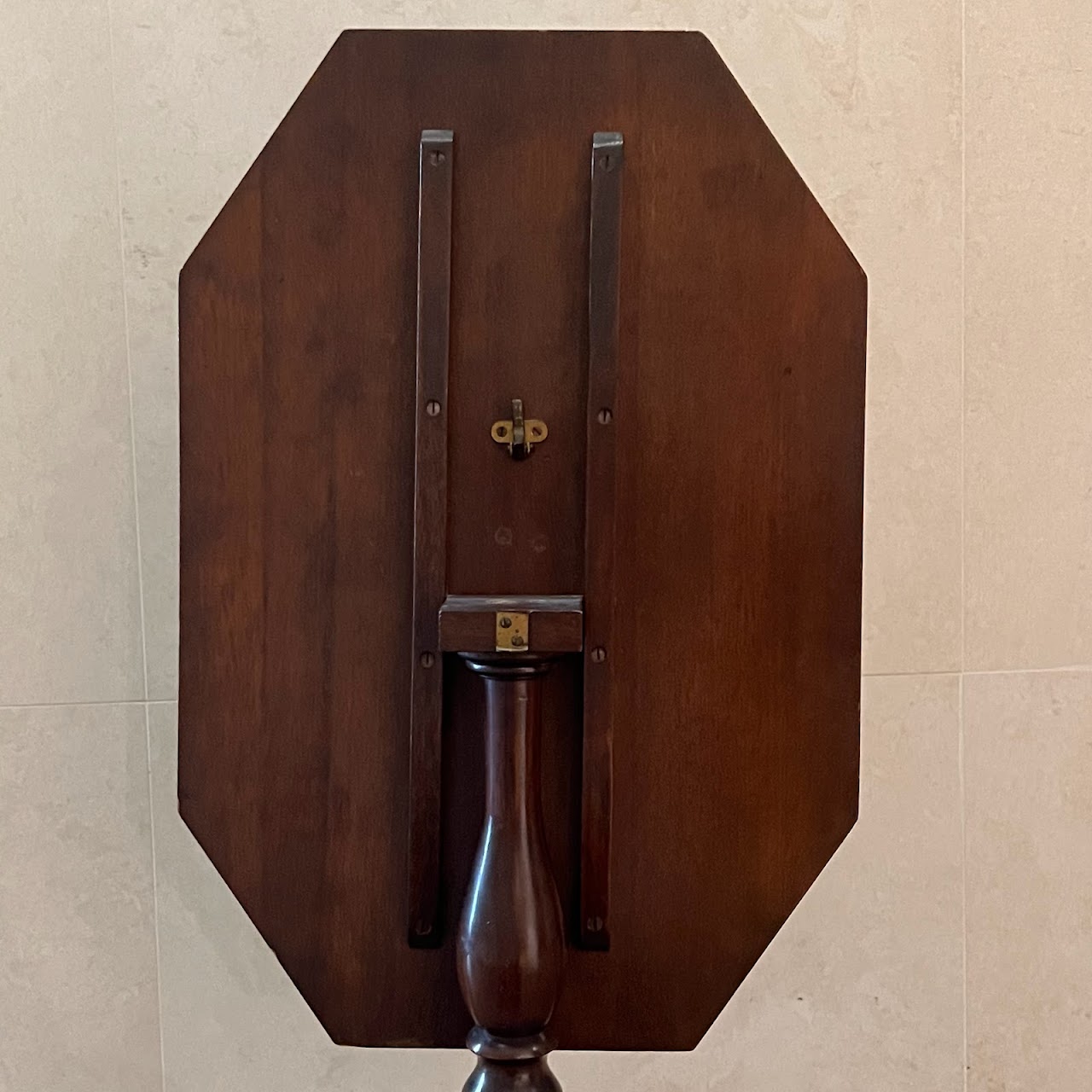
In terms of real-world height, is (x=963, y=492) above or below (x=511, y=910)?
above

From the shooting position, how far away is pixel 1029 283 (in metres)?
0.91

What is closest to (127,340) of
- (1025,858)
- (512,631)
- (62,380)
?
(62,380)

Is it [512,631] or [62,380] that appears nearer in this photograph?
[512,631]

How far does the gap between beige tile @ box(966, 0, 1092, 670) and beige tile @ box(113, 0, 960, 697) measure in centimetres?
2

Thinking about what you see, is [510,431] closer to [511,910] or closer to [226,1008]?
[511,910]

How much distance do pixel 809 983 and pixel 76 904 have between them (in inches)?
22.0

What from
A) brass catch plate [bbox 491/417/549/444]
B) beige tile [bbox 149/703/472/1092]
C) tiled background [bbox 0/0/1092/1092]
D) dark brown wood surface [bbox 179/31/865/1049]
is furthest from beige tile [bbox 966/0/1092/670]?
beige tile [bbox 149/703/472/1092]

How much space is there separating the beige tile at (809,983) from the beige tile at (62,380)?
0.51 feet

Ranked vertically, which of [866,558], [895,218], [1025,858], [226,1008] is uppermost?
[895,218]

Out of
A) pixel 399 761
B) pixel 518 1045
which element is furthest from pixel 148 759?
pixel 518 1045

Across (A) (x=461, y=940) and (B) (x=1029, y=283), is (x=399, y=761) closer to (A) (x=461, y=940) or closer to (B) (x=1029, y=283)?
(A) (x=461, y=940)

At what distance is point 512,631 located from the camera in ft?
2.22

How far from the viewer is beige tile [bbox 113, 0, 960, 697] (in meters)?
0.88

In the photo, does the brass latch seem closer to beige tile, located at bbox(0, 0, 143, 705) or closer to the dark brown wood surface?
the dark brown wood surface
